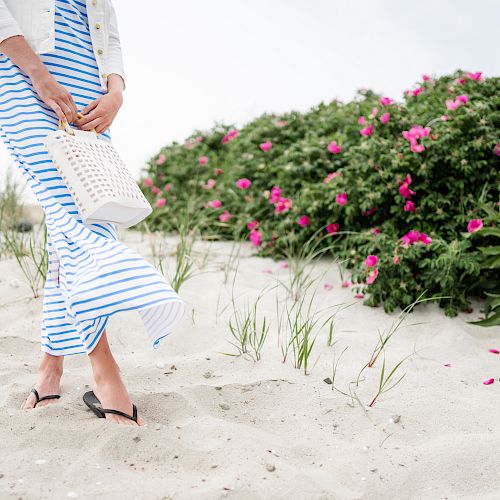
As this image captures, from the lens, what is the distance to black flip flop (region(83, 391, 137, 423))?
7.35ft

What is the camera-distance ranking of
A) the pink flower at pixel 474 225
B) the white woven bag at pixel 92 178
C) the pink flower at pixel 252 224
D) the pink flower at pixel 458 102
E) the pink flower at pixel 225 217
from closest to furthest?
the white woven bag at pixel 92 178
the pink flower at pixel 474 225
the pink flower at pixel 458 102
the pink flower at pixel 252 224
the pink flower at pixel 225 217

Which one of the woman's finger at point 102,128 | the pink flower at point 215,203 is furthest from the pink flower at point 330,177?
the woman's finger at point 102,128

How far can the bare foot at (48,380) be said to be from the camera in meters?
2.43

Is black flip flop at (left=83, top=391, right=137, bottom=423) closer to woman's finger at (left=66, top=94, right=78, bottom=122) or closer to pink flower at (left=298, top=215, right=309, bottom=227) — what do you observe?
woman's finger at (left=66, top=94, right=78, bottom=122)

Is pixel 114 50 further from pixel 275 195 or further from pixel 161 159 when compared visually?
pixel 161 159

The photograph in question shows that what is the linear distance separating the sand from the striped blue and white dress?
332 millimetres

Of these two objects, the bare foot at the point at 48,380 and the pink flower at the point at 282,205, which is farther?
the pink flower at the point at 282,205

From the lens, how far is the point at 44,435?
212 centimetres

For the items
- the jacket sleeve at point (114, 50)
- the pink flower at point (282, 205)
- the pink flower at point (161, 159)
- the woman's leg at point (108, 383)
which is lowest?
the woman's leg at point (108, 383)

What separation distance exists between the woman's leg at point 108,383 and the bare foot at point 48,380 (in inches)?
10.7

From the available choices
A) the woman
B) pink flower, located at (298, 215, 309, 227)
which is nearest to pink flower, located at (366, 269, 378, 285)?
pink flower, located at (298, 215, 309, 227)

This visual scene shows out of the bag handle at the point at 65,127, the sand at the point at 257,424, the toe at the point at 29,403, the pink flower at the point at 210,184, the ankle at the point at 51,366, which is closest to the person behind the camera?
the sand at the point at 257,424

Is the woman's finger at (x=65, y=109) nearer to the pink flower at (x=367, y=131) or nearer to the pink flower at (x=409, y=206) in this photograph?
the pink flower at (x=409, y=206)

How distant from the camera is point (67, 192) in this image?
231cm
